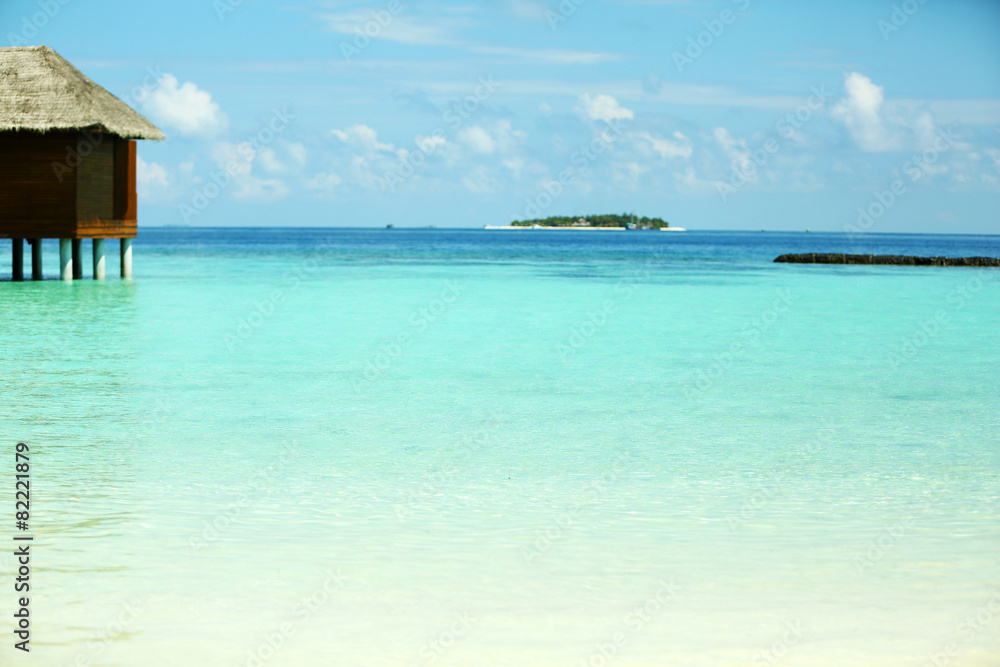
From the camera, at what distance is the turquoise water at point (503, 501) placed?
409cm

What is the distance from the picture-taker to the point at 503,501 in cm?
616

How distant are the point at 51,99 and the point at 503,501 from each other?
2266 centimetres

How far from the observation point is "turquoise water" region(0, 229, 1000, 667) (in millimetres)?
4086

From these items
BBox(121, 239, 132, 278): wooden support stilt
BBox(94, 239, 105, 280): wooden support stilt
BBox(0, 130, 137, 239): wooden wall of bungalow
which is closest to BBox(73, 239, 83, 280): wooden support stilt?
BBox(94, 239, 105, 280): wooden support stilt

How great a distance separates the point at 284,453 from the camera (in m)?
7.47

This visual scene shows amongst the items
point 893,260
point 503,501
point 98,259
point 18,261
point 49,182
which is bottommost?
point 503,501

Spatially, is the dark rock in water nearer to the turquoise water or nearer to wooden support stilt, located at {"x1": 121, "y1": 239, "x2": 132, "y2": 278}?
wooden support stilt, located at {"x1": 121, "y1": 239, "x2": 132, "y2": 278}

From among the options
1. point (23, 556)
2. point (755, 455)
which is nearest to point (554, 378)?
point (755, 455)

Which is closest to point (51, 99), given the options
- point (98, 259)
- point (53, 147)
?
point (53, 147)

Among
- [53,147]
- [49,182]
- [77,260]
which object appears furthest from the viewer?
[77,260]

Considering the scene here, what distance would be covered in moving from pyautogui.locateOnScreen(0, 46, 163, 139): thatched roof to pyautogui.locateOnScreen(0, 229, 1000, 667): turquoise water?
36.1 ft

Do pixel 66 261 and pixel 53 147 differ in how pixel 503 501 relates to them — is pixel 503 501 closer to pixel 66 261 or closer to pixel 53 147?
pixel 53 147

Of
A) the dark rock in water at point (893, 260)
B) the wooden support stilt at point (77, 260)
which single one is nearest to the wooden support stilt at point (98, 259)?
the wooden support stilt at point (77, 260)

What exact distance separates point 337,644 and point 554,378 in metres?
7.95
